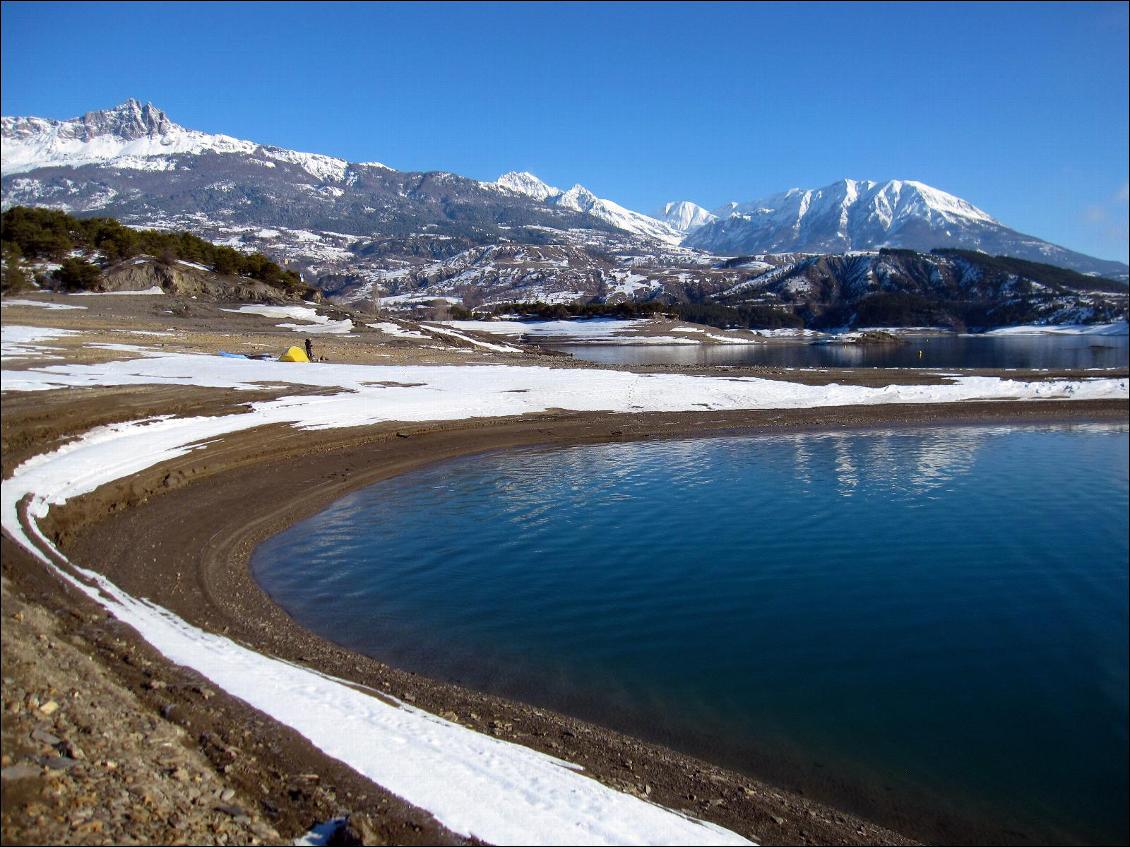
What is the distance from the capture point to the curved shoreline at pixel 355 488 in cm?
771

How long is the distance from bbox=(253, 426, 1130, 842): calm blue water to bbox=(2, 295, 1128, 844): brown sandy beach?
24.1 inches

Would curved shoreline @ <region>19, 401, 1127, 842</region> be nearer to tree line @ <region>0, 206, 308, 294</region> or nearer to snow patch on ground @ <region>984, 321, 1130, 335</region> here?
tree line @ <region>0, 206, 308, 294</region>

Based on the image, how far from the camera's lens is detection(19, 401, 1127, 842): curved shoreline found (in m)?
7.71

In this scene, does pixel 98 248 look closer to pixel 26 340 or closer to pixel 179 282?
pixel 179 282

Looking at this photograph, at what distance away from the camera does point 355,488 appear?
21.9 meters

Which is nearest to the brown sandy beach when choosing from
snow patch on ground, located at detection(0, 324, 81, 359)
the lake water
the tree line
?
snow patch on ground, located at detection(0, 324, 81, 359)

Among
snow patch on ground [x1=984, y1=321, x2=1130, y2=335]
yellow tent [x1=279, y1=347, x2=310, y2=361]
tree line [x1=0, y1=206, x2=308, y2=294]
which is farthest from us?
snow patch on ground [x1=984, y1=321, x2=1130, y2=335]

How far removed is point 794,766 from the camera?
845 centimetres

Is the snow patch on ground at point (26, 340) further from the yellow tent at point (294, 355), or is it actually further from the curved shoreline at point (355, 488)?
the yellow tent at point (294, 355)

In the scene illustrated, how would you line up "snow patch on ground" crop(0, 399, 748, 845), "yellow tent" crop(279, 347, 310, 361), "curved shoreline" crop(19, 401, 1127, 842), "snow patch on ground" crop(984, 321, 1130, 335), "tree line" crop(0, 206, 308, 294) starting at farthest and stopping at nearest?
"snow patch on ground" crop(984, 321, 1130, 335) → "tree line" crop(0, 206, 308, 294) → "yellow tent" crop(279, 347, 310, 361) → "curved shoreline" crop(19, 401, 1127, 842) → "snow patch on ground" crop(0, 399, 748, 845)

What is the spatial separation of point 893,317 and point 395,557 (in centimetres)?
15864

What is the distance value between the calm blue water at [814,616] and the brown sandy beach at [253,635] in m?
0.61

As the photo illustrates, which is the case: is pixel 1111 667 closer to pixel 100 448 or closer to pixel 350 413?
pixel 100 448

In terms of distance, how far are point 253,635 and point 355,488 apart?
11.1 m
